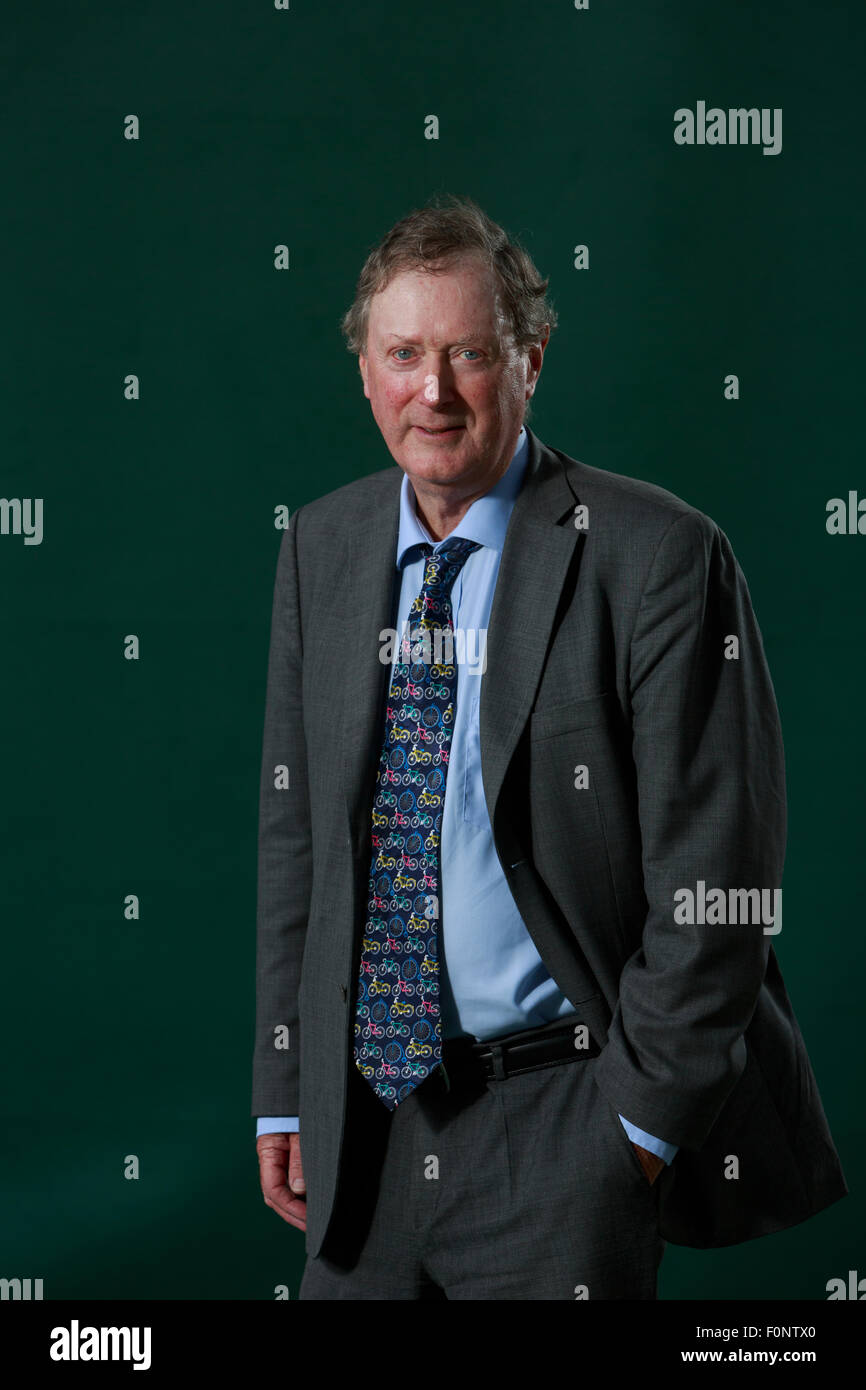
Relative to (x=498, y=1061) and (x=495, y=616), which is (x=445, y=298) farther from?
(x=498, y=1061)

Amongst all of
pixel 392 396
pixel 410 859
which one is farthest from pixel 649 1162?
pixel 392 396

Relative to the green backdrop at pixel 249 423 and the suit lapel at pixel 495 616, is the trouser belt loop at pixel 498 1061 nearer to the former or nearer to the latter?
the suit lapel at pixel 495 616

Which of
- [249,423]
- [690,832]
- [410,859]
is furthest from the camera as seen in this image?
[249,423]

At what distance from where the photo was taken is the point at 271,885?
2.26m

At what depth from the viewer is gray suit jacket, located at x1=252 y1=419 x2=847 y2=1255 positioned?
1896 mm

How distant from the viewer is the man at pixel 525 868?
1.91 m

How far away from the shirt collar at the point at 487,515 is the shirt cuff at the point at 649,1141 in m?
0.76

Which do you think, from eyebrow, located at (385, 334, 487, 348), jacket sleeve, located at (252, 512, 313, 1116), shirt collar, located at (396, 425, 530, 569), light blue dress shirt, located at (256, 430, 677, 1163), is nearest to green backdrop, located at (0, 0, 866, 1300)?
jacket sleeve, located at (252, 512, 313, 1116)

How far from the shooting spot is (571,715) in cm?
193

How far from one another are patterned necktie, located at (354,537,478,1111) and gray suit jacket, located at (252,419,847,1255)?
1.0 inches

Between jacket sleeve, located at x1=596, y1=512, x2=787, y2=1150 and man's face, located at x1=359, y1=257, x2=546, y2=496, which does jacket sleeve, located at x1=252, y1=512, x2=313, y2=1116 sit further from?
jacket sleeve, located at x1=596, y1=512, x2=787, y2=1150

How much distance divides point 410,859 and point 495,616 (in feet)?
1.09

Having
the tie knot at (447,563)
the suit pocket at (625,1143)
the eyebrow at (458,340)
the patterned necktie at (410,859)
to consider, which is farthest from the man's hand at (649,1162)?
the eyebrow at (458,340)

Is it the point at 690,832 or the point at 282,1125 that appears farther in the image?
the point at 282,1125
